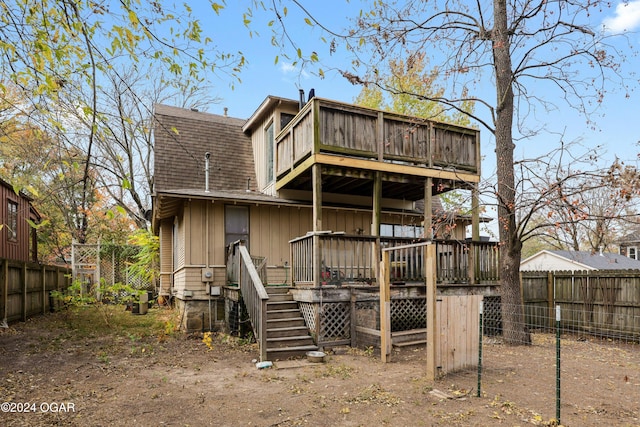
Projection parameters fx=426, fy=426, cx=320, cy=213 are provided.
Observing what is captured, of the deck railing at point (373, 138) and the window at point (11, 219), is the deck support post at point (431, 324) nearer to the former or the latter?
the deck railing at point (373, 138)

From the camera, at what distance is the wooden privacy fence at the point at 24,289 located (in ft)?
35.6

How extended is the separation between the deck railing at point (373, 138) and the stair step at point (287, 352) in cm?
439

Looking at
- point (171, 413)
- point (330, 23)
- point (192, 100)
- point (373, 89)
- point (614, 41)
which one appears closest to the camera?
point (330, 23)

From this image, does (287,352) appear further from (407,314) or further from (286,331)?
(407,314)

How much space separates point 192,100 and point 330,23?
2580 cm

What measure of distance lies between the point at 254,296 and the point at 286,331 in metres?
0.98

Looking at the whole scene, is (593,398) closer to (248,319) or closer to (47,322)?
(248,319)

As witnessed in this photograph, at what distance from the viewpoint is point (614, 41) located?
9266 millimetres

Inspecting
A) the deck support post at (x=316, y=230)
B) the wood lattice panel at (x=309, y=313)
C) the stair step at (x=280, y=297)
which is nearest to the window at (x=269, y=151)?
the deck support post at (x=316, y=230)

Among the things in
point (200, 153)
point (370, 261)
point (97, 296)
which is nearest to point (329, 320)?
point (370, 261)

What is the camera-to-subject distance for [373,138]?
10812 millimetres

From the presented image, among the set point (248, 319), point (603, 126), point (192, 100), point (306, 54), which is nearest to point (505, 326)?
point (603, 126)

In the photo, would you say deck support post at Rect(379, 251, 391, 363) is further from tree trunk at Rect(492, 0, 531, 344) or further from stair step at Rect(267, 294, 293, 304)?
tree trunk at Rect(492, 0, 531, 344)

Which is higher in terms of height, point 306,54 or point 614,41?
point 614,41
